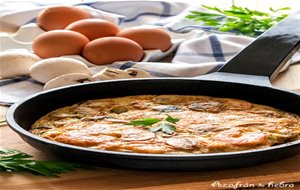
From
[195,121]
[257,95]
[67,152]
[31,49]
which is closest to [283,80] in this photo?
[257,95]

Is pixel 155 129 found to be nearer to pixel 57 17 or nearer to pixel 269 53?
pixel 269 53

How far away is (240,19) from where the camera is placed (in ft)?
7.18

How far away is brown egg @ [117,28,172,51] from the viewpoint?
6.38ft

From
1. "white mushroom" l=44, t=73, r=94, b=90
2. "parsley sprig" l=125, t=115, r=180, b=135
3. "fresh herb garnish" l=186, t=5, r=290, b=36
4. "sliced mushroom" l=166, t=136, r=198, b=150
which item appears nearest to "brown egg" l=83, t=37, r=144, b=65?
"white mushroom" l=44, t=73, r=94, b=90

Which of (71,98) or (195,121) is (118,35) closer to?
(71,98)

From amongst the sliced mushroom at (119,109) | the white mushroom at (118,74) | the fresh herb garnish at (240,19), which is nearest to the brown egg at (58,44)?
the white mushroom at (118,74)

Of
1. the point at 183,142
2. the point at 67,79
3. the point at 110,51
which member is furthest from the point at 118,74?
the point at 183,142

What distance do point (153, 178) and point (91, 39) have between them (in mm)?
984

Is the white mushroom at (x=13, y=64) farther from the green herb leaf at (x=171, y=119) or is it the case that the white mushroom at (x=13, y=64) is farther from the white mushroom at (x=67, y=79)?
the green herb leaf at (x=171, y=119)

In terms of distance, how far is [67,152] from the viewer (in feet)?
3.37

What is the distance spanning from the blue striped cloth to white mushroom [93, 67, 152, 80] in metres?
0.10

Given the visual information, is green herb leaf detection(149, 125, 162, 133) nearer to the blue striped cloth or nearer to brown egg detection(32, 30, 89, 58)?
the blue striped cloth

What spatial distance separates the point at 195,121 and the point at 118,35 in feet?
2.57

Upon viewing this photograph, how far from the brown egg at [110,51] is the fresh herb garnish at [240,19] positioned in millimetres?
353
